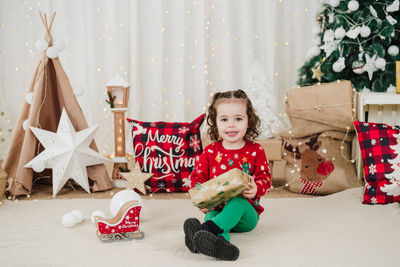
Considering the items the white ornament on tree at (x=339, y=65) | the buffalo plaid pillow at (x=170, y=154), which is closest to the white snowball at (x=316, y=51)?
the white ornament on tree at (x=339, y=65)

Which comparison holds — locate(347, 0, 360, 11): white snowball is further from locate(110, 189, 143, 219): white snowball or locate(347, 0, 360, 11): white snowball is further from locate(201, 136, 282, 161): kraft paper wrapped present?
locate(110, 189, 143, 219): white snowball

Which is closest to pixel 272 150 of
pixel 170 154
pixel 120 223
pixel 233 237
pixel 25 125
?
pixel 170 154

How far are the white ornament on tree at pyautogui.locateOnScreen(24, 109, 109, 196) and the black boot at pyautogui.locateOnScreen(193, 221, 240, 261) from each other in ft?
3.70

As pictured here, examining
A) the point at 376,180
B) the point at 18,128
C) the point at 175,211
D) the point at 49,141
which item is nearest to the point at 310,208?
the point at 376,180

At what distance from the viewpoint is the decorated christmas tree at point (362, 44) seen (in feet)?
7.65

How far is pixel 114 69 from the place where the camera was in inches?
128

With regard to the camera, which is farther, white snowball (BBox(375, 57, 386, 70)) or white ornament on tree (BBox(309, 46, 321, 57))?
white ornament on tree (BBox(309, 46, 321, 57))

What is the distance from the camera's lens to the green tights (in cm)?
136

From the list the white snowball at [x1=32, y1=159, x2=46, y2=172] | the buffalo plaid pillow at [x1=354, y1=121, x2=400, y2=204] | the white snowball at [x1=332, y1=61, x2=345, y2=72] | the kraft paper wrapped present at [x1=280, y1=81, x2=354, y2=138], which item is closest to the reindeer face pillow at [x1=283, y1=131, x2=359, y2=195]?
the kraft paper wrapped present at [x1=280, y1=81, x2=354, y2=138]

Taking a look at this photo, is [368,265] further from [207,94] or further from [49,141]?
[207,94]

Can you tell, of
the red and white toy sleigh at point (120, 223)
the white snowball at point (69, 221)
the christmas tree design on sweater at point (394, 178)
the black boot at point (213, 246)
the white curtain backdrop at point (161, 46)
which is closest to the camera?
the black boot at point (213, 246)

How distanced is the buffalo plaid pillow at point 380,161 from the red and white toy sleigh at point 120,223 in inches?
44.5

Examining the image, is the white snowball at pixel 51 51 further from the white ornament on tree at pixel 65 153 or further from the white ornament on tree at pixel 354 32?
the white ornament on tree at pixel 354 32

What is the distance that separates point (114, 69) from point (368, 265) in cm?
254
